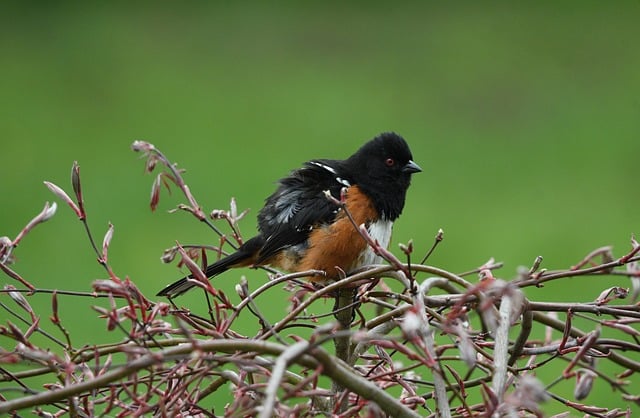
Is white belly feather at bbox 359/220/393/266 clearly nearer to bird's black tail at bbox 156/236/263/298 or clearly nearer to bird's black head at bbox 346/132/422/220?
bird's black head at bbox 346/132/422/220

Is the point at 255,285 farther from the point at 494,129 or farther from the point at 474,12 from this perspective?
the point at 474,12

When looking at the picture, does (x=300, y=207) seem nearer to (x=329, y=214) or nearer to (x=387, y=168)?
(x=329, y=214)

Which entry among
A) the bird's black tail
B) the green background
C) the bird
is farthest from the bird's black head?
the green background

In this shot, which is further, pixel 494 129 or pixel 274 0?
pixel 274 0

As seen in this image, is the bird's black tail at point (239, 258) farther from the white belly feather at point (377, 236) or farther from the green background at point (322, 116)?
the green background at point (322, 116)

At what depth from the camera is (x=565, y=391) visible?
16.7ft

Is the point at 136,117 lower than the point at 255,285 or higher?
higher

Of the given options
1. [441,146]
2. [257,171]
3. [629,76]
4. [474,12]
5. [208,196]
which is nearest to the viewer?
[208,196]

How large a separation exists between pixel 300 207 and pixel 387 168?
36cm

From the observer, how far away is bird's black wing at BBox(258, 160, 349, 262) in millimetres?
3223

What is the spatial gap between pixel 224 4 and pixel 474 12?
3107mm

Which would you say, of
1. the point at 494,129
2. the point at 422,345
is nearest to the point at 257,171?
the point at 494,129

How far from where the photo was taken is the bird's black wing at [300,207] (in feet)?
10.6

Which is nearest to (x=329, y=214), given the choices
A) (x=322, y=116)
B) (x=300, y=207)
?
(x=300, y=207)
